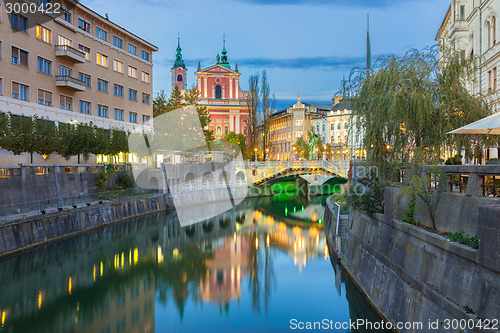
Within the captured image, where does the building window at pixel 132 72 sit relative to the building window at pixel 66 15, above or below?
below

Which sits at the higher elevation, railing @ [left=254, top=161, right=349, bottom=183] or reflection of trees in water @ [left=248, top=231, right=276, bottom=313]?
railing @ [left=254, top=161, right=349, bottom=183]

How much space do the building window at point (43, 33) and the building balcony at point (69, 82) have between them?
3500mm

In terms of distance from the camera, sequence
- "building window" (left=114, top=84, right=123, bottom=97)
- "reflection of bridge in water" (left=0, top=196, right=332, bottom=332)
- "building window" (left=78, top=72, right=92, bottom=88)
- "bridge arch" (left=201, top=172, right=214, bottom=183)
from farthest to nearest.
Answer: "bridge arch" (left=201, top=172, right=214, bottom=183), "building window" (left=114, top=84, right=123, bottom=97), "building window" (left=78, top=72, right=92, bottom=88), "reflection of bridge in water" (left=0, top=196, right=332, bottom=332)

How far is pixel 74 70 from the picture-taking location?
4566 centimetres

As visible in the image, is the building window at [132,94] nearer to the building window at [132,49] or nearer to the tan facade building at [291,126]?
the building window at [132,49]

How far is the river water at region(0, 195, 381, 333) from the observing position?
17.9 meters

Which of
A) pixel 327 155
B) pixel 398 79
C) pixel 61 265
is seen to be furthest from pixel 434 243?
pixel 327 155

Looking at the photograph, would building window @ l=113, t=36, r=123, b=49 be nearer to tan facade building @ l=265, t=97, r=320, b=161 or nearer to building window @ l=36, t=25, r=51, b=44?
building window @ l=36, t=25, r=51, b=44

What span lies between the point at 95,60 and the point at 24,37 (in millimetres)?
11415

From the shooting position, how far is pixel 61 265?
25.1 m

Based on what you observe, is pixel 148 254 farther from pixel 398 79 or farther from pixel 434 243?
pixel 434 243

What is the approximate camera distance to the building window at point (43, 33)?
1568 inches

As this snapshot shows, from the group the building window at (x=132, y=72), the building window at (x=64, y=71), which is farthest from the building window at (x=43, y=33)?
the building window at (x=132, y=72)

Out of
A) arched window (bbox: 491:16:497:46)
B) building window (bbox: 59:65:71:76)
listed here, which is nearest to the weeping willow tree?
arched window (bbox: 491:16:497:46)
